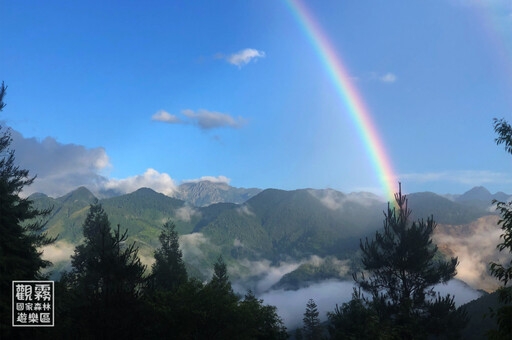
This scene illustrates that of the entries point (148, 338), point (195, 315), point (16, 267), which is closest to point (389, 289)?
point (195, 315)

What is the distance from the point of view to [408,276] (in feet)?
106

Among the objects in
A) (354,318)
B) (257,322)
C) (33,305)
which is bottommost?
(354,318)

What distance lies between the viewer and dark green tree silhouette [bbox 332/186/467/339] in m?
30.0

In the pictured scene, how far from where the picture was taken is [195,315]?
22.5 meters

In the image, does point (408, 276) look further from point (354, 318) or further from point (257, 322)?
point (257, 322)

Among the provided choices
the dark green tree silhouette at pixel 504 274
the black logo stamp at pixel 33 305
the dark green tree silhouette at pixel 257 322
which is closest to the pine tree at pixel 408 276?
the dark green tree silhouette at pixel 257 322

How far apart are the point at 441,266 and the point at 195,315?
A: 77.3ft

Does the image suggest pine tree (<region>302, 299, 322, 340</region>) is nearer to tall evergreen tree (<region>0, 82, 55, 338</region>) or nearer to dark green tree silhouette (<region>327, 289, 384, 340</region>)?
dark green tree silhouette (<region>327, 289, 384, 340</region>)

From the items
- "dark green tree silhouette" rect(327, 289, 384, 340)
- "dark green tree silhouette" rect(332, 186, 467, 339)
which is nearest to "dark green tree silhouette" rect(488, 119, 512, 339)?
"dark green tree silhouette" rect(327, 289, 384, 340)

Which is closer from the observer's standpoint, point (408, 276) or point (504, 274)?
point (504, 274)

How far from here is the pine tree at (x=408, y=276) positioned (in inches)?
1182

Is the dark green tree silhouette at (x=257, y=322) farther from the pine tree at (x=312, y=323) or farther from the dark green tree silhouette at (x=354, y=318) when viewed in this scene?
the pine tree at (x=312, y=323)

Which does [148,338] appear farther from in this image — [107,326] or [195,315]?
[107,326]

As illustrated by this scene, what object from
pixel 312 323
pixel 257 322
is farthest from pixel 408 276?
pixel 312 323
